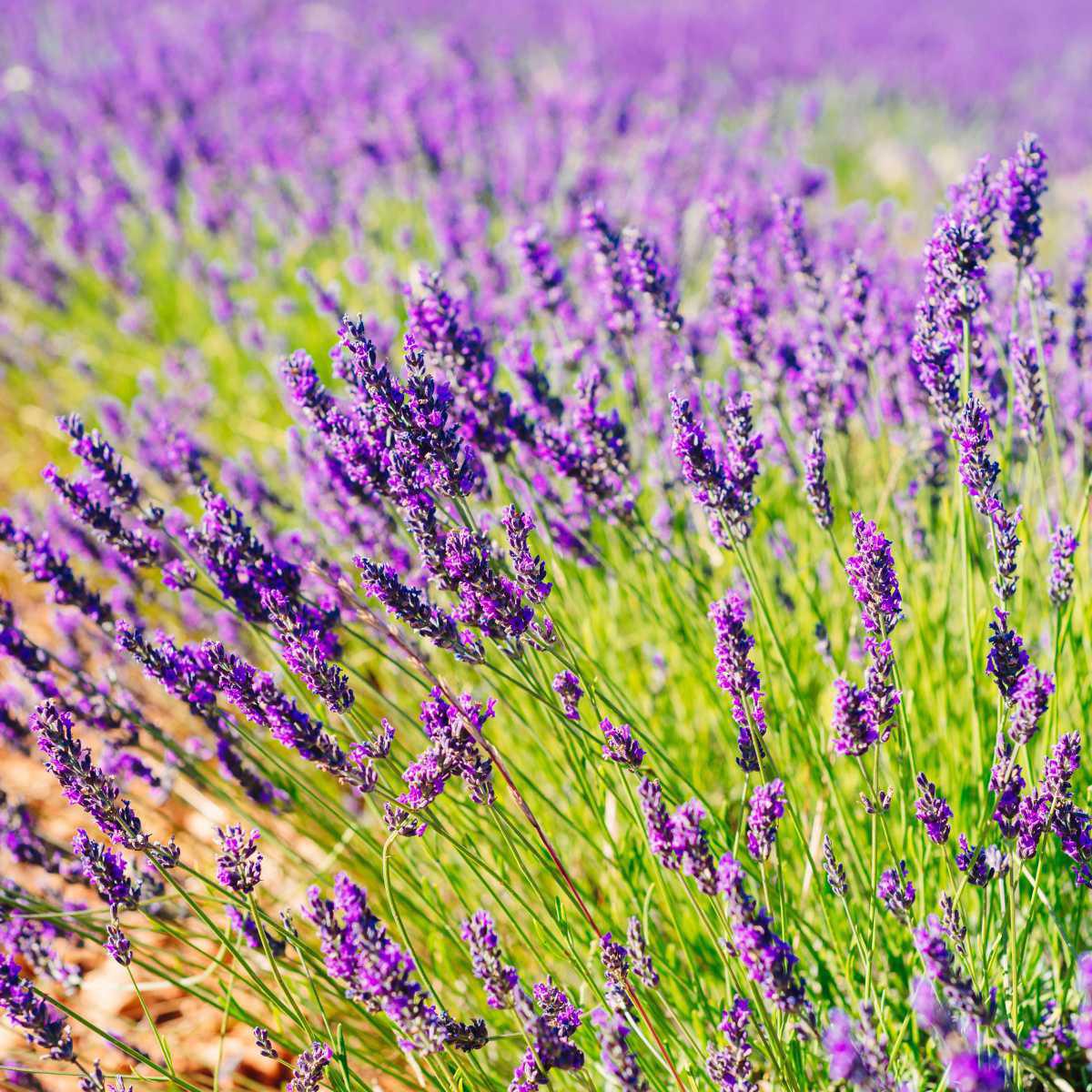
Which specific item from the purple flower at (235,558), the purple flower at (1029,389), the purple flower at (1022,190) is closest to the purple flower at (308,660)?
the purple flower at (235,558)

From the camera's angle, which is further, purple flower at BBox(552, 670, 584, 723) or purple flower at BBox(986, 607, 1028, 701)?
purple flower at BBox(552, 670, 584, 723)

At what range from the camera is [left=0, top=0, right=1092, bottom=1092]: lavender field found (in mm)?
1448

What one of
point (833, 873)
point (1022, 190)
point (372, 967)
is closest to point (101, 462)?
point (372, 967)

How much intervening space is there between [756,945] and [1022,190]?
4.85 feet

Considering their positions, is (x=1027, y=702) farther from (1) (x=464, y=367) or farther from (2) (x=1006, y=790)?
(1) (x=464, y=367)

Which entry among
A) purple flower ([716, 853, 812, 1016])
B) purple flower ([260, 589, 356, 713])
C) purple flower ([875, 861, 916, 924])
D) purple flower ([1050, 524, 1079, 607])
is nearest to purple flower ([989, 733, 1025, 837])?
purple flower ([875, 861, 916, 924])

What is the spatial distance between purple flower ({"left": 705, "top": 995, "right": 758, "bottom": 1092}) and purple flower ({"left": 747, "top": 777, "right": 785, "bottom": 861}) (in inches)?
8.0

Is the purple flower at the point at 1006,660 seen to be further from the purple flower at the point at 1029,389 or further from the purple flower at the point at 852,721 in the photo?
the purple flower at the point at 1029,389

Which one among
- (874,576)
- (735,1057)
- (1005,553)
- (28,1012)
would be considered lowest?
(28,1012)

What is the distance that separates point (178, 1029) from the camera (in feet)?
8.23

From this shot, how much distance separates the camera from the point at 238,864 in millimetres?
1463

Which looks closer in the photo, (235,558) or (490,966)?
(490,966)

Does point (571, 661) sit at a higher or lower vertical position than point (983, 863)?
higher

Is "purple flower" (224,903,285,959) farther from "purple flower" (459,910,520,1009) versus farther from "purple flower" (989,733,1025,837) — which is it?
"purple flower" (989,733,1025,837)
